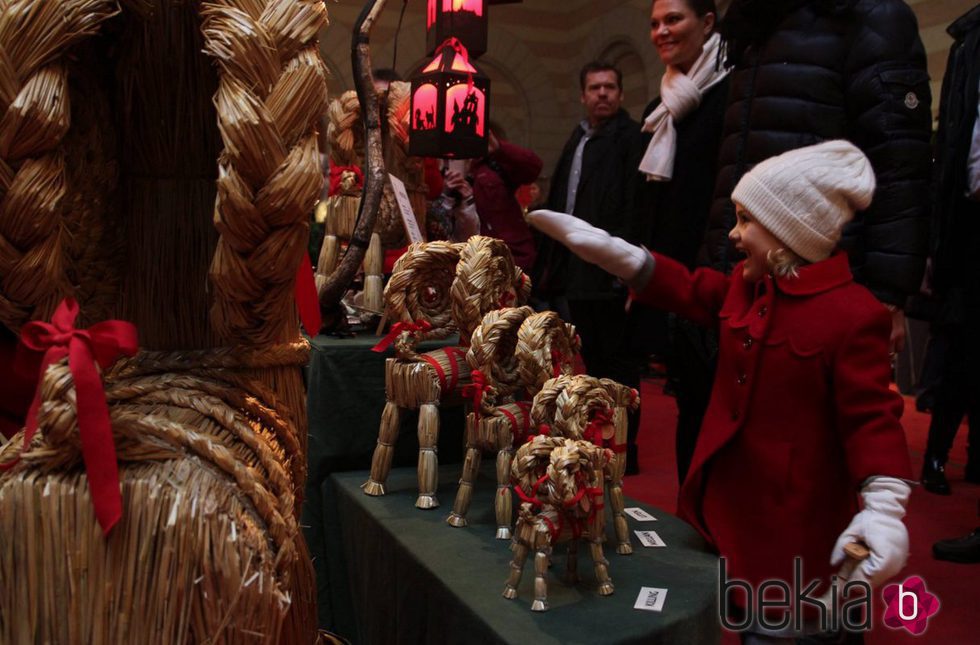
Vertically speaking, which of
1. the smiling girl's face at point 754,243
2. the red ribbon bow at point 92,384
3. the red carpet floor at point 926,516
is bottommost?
the red carpet floor at point 926,516

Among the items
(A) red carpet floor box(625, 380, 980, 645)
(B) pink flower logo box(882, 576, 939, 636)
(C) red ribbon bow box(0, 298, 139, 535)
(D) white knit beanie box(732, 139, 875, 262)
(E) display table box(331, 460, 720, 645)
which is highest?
(D) white knit beanie box(732, 139, 875, 262)

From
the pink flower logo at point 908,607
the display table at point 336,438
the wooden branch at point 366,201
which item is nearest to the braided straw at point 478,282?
the display table at point 336,438

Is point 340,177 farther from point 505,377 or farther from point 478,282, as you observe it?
point 505,377

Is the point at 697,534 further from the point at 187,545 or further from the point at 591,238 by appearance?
the point at 187,545

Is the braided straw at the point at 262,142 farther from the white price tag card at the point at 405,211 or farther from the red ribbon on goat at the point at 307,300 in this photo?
the white price tag card at the point at 405,211

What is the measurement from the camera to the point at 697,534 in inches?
56.9

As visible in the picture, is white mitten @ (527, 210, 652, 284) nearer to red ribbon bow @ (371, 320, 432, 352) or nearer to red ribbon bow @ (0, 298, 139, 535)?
red ribbon bow @ (371, 320, 432, 352)

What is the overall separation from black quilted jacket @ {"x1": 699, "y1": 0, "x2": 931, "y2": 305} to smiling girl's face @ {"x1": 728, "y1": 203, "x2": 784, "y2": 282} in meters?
0.36

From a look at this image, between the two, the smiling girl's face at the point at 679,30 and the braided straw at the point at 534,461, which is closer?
the braided straw at the point at 534,461

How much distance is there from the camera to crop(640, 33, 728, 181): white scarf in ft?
7.72

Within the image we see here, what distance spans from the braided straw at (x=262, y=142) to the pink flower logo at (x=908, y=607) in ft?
5.91

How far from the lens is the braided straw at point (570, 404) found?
4.11 feet

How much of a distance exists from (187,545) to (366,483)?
1.14 m

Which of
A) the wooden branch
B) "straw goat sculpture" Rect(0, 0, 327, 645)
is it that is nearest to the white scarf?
the wooden branch
